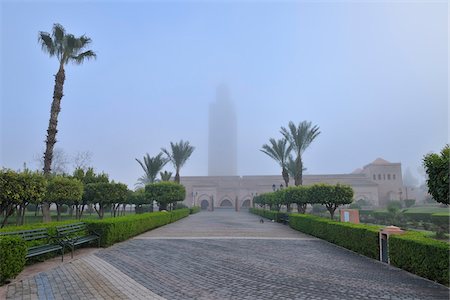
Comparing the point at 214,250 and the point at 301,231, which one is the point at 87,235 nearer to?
the point at 214,250

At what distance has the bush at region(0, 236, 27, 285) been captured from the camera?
6.26m

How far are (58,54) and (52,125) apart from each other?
4.48 metres

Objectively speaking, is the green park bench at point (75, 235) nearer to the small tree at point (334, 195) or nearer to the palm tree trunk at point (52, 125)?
the palm tree trunk at point (52, 125)

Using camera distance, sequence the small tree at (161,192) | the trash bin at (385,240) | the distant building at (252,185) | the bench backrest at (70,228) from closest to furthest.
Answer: the trash bin at (385,240), the bench backrest at (70,228), the small tree at (161,192), the distant building at (252,185)

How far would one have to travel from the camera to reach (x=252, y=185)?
6938cm

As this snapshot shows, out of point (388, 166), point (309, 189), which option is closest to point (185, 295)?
point (309, 189)

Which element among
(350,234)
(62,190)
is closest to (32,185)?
(62,190)

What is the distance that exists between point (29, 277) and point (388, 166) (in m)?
73.5

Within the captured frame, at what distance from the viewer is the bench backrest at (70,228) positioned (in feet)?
32.9

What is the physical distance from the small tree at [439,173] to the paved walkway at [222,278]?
1923mm

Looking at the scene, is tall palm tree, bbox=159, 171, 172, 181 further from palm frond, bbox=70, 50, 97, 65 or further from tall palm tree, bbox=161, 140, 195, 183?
palm frond, bbox=70, 50, 97, 65

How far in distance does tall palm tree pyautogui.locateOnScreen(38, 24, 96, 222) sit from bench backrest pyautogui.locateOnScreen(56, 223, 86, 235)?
26.1ft

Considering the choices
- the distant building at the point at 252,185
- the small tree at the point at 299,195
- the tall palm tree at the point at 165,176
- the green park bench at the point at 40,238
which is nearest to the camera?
the green park bench at the point at 40,238

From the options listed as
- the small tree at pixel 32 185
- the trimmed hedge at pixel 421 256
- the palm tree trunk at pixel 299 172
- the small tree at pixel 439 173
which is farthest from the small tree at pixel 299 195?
the small tree at pixel 32 185
